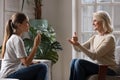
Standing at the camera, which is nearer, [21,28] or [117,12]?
[21,28]

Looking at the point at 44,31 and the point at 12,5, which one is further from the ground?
the point at 12,5

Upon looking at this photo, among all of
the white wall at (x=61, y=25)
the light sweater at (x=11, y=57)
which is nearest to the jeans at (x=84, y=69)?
the light sweater at (x=11, y=57)

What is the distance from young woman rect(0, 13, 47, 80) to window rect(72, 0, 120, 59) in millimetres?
1584

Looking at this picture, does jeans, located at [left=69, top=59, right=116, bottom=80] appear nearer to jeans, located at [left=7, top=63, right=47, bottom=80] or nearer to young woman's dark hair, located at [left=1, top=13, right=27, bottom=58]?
jeans, located at [left=7, top=63, right=47, bottom=80]

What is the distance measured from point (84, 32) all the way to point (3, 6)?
1313 mm

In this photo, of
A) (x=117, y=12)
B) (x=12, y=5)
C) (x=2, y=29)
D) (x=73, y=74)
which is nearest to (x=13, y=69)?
(x=73, y=74)

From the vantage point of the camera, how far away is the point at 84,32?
4.27 metres

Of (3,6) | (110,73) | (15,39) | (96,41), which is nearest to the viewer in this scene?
(15,39)

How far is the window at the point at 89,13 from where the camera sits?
412 centimetres

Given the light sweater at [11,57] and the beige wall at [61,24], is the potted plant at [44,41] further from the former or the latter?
the light sweater at [11,57]

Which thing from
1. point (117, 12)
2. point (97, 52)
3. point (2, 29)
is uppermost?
point (117, 12)

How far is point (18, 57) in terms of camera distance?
2.65m

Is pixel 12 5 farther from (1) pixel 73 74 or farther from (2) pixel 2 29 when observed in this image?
(1) pixel 73 74

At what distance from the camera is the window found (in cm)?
412
